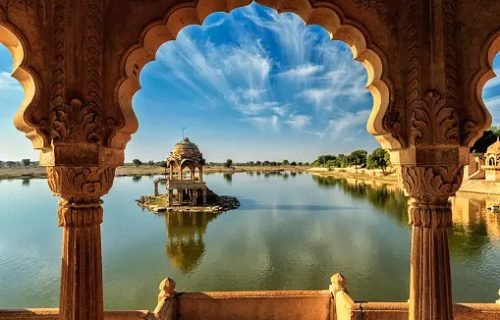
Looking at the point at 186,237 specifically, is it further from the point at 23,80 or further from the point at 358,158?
the point at 358,158

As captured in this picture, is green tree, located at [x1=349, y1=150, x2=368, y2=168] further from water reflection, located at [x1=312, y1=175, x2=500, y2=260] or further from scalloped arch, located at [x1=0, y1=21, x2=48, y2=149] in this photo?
scalloped arch, located at [x1=0, y1=21, x2=48, y2=149]

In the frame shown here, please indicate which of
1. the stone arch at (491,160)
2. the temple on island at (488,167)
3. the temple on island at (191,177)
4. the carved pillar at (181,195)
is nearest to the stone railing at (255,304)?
the temple on island at (191,177)

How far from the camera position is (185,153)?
28.5 meters

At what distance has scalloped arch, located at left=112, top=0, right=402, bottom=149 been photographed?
2053mm

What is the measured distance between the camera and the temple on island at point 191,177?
28469 millimetres

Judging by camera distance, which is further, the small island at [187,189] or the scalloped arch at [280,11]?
the small island at [187,189]

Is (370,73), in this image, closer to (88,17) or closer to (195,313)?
(88,17)

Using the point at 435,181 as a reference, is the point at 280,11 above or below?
above

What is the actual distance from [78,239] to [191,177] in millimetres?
28437

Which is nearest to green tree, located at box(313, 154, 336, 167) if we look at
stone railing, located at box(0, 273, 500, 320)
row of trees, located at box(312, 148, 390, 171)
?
row of trees, located at box(312, 148, 390, 171)

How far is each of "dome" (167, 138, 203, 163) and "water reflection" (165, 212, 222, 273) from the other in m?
4.89

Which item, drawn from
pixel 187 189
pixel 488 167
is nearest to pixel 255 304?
pixel 187 189

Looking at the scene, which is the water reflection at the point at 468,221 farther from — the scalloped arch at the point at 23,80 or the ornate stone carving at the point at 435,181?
the scalloped arch at the point at 23,80

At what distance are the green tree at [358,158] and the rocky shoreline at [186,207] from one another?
171 ft
